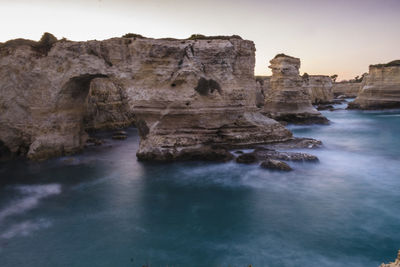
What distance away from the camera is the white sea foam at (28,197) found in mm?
10555

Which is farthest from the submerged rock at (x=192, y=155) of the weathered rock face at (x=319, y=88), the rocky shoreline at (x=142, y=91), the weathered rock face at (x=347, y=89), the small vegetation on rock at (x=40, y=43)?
the weathered rock face at (x=347, y=89)

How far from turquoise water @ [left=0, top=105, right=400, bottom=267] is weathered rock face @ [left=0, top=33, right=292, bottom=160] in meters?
1.77

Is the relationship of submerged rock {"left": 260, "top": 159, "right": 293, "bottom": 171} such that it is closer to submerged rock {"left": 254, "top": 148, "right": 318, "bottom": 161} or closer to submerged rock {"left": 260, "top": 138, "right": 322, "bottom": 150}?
submerged rock {"left": 254, "top": 148, "right": 318, "bottom": 161}

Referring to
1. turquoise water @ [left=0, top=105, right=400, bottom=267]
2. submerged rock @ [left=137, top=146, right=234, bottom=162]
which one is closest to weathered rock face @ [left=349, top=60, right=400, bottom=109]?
turquoise water @ [left=0, top=105, right=400, bottom=267]

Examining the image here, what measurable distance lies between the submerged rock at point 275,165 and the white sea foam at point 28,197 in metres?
9.96

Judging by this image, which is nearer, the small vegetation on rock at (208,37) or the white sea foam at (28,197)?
the white sea foam at (28,197)

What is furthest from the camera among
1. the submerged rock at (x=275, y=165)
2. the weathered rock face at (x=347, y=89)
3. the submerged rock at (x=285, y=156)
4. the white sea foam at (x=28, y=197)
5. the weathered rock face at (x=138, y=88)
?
the weathered rock face at (x=347, y=89)

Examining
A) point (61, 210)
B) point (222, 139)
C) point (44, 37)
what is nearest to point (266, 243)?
point (61, 210)

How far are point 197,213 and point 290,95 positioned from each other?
25270mm

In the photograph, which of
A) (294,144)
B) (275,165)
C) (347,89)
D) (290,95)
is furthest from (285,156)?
(347,89)

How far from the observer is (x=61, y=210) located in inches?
415

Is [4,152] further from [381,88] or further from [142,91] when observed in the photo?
[381,88]

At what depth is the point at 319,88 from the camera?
57.1 m

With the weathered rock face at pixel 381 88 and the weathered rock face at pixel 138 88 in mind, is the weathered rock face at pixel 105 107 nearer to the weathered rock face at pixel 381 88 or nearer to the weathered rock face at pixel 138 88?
the weathered rock face at pixel 138 88
